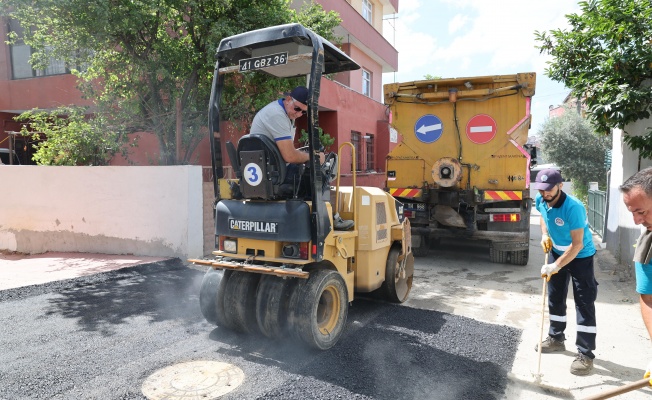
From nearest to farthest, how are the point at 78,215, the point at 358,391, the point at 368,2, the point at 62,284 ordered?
the point at 358,391 < the point at 62,284 < the point at 78,215 < the point at 368,2

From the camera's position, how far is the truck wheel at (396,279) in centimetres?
525

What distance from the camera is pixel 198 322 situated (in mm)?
4809

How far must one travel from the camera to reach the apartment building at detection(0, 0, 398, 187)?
1287 cm

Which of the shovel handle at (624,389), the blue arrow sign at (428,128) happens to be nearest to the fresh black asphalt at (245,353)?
the shovel handle at (624,389)

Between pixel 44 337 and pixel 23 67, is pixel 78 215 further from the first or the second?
pixel 23 67

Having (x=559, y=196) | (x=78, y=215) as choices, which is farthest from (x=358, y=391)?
(x=78, y=215)

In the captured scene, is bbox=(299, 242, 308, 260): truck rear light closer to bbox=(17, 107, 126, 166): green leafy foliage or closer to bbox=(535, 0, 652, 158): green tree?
bbox=(535, 0, 652, 158): green tree

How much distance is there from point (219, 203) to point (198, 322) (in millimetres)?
1441

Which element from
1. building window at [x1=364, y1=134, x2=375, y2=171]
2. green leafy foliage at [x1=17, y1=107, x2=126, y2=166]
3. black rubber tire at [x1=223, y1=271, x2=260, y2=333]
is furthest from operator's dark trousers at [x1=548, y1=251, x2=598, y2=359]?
building window at [x1=364, y1=134, x2=375, y2=171]

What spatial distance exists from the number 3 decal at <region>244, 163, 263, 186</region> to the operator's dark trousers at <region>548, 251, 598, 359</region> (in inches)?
113

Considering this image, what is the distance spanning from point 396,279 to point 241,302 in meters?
2.12

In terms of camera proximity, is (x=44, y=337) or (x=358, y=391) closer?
(x=358, y=391)

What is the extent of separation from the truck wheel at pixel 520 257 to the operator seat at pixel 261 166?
18.2ft

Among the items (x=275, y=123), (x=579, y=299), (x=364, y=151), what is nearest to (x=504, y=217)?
(x=579, y=299)
